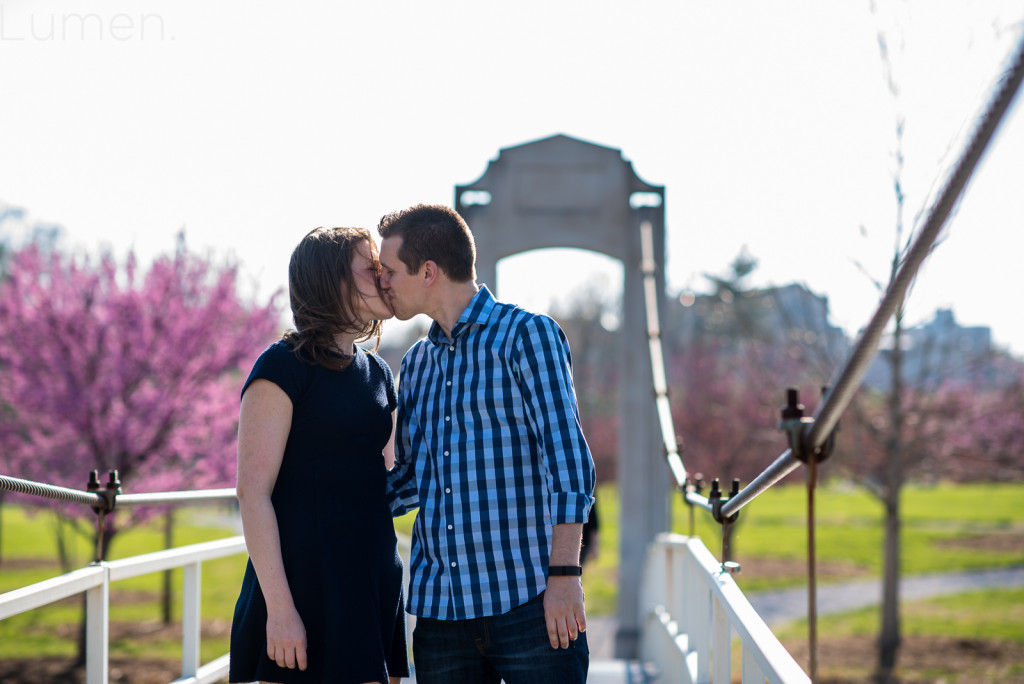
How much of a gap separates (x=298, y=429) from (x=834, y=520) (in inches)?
765

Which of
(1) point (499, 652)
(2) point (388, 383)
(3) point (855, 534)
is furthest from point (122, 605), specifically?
(3) point (855, 534)

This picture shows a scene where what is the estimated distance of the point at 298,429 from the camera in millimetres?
1907

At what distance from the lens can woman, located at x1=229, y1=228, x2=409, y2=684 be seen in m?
1.84

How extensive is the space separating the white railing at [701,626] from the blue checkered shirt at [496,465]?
0.44m

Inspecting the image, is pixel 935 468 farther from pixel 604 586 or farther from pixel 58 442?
pixel 58 442

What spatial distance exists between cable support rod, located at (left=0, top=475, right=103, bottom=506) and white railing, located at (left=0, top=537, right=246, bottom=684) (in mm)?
188

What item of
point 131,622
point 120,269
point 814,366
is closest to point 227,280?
point 120,269

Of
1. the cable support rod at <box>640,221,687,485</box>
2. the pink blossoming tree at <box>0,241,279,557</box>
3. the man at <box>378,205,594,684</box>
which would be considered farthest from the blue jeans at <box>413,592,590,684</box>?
the pink blossoming tree at <box>0,241,279,557</box>

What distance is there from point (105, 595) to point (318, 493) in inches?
40.3

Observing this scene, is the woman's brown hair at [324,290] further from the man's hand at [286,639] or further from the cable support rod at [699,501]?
the cable support rod at [699,501]

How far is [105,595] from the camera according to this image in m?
2.52

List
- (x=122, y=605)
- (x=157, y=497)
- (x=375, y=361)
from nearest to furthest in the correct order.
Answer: (x=375, y=361) → (x=157, y=497) → (x=122, y=605)

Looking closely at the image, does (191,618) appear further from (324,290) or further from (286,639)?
(324,290)

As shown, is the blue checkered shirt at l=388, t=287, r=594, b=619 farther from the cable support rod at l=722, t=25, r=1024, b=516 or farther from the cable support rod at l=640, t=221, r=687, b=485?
the cable support rod at l=640, t=221, r=687, b=485
